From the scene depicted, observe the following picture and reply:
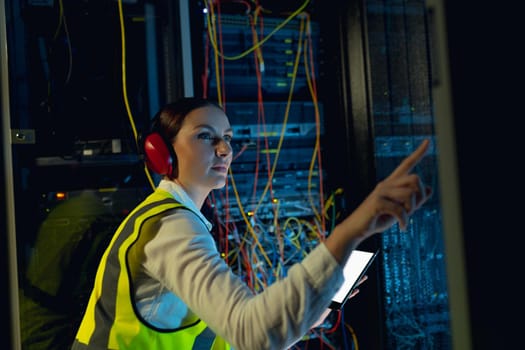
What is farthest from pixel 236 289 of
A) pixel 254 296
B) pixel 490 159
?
pixel 490 159

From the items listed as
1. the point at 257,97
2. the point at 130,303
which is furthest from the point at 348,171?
the point at 130,303

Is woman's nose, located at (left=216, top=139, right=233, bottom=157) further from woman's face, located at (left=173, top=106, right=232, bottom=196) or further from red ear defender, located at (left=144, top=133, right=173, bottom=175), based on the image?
red ear defender, located at (left=144, top=133, right=173, bottom=175)

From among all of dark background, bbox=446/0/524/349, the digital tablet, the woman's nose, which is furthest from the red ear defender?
dark background, bbox=446/0/524/349

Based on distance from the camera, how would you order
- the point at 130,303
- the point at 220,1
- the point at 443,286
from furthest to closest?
the point at 220,1 → the point at 443,286 → the point at 130,303

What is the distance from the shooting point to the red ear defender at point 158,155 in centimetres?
126

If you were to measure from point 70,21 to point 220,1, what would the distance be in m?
0.62

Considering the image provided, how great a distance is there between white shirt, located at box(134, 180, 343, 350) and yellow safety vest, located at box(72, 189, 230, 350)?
49 millimetres

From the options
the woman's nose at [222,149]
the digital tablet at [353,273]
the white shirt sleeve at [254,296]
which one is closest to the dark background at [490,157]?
the white shirt sleeve at [254,296]

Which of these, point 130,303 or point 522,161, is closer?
point 522,161

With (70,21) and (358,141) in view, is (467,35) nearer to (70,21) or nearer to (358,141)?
(358,141)

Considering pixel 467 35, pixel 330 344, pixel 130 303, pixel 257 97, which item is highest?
pixel 257 97

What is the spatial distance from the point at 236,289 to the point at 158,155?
0.53 meters

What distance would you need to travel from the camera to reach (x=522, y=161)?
27.9 inches

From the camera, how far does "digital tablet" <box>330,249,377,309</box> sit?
1.26 m
